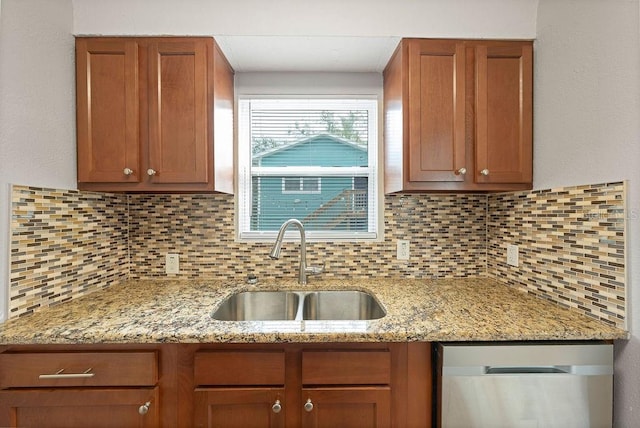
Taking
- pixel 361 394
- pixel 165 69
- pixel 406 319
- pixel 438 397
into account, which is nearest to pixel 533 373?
pixel 438 397

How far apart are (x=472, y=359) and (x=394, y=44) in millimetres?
1455

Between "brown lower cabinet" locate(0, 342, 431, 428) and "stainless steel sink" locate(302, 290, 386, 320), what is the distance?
1.83 feet

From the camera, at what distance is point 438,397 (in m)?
1.18

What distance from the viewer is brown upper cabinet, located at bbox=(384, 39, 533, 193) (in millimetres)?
1549

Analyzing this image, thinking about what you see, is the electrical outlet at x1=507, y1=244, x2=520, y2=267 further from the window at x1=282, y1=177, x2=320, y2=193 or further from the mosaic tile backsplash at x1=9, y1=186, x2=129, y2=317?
the mosaic tile backsplash at x1=9, y1=186, x2=129, y2=317

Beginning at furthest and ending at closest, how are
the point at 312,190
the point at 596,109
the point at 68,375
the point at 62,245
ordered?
the point at 312,190 < the point at 62,245 < the point at 596,109 < the point at 68,375

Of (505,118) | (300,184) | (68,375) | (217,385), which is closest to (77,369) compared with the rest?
(68,375)

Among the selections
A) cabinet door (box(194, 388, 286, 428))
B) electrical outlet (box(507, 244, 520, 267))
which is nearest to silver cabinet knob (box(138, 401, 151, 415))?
cabinet door (box(194, 388, 286, 428))

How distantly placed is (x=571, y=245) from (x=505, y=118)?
25.6 inches

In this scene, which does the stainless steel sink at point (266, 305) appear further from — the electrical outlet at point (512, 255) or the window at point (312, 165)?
the electrical outlet at point (512, 255)

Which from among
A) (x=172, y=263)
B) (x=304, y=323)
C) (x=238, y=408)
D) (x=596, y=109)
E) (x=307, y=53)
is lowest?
(x=238, y=408)

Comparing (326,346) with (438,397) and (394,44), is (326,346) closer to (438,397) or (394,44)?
(438,397)

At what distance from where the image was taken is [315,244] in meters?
1.93

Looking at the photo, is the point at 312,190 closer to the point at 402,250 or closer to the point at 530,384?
the point at 402,250
